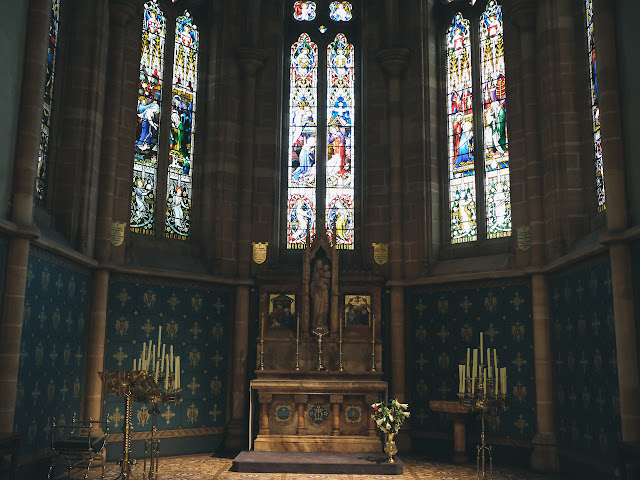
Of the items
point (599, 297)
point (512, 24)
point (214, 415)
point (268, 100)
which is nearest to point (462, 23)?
point (512, 24)

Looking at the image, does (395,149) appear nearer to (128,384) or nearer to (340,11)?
(340,11)

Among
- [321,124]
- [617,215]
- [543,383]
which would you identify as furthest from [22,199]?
[543,383]

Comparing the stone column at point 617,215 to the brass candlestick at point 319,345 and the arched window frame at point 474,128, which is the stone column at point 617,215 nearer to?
the arched window frame at point 474,128

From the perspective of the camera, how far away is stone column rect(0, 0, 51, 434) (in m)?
9.90

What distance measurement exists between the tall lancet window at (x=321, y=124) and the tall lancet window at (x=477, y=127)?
2.39 metres

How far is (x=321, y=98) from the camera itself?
16797mm

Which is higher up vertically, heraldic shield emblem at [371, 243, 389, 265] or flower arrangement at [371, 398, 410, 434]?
heraldic shield emblem at [371, 243, 389, 265]

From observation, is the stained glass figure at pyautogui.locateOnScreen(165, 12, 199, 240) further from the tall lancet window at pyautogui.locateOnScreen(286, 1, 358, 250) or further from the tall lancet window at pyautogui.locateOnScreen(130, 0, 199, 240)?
the tall lancet window at pyautogui.locateOnScreen(286, 1, 358, 250)

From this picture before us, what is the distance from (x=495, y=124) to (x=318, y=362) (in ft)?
20.6

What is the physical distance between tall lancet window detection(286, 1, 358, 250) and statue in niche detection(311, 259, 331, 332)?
1.60 metres

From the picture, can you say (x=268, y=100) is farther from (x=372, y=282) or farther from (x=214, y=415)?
(x=214, y=415)

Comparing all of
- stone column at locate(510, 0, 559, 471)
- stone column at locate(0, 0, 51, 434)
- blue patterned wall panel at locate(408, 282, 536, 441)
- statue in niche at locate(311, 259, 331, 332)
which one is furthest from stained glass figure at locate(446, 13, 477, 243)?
stone column at locate(0, 0, 51, 434)

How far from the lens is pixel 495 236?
14.7 metres

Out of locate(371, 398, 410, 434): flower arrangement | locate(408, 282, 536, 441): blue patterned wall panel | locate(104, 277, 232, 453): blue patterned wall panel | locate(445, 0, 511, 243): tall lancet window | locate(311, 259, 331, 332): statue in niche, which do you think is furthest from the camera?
locate(445, 0, 511, 243): tall lancet window
